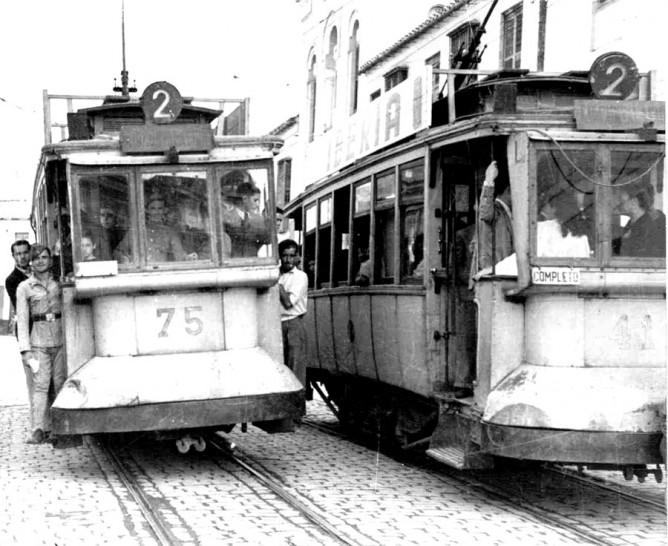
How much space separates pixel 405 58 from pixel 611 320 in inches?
897

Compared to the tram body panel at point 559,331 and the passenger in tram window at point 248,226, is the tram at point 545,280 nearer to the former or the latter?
the tram body panel at point 559,331

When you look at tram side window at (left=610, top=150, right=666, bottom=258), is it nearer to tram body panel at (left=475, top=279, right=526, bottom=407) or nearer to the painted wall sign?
tram body panel at (left=475, top=279, right=526, bottom=407)

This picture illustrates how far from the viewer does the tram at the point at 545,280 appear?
7988mm

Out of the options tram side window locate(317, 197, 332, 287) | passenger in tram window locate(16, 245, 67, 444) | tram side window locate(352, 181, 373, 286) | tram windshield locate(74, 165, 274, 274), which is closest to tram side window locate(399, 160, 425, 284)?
tram side window locate(352, 181, 373, 286)

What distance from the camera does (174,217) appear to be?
32.5 feet

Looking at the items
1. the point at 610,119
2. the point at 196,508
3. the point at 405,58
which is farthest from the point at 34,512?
the point at 405,58

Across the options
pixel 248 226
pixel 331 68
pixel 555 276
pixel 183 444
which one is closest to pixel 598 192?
pixel 555 276

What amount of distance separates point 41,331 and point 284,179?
631 centimetres

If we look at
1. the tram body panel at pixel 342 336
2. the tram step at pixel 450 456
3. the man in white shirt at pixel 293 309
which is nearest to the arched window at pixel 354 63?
the tram body panel at pixel 342 336

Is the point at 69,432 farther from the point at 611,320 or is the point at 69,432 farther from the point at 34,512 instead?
the point at 611,320

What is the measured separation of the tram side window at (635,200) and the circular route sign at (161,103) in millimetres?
3526

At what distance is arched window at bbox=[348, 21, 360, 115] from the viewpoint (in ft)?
111

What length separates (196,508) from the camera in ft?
28.0

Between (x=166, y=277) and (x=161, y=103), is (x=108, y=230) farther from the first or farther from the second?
(x=161, y=103)
